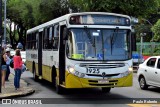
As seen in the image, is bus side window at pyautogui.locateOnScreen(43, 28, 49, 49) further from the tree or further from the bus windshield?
the tree

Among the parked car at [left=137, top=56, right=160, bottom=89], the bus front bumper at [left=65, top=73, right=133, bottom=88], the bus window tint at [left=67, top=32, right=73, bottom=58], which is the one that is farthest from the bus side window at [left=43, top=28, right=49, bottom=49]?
the bus front bumper at [left=65, top=73, right=133, bottom=88]

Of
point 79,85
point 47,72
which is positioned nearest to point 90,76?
point 79,85

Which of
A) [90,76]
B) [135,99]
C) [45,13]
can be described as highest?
[45,13]

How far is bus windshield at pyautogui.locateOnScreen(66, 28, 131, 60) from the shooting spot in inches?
541

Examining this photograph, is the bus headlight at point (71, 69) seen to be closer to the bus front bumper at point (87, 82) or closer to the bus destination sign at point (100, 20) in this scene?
the bus front bumper at point (87, 82)

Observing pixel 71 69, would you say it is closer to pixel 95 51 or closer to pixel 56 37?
pixel 95 51

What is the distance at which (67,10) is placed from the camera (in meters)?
50.5

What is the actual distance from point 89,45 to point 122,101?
2203mm

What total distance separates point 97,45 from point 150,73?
3956 millimetres

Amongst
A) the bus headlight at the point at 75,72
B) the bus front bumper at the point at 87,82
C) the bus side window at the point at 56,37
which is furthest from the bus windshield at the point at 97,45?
the bus side window at the point at 56,37

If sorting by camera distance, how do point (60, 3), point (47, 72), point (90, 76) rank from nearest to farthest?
Answer: point (90, 76) → point (47, 72) → point (60, 3)

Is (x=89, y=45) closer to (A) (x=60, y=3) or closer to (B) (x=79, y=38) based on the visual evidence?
(B) (x=79, y=38)

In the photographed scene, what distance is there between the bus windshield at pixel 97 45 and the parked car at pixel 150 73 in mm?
2676

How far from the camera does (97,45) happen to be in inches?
546
